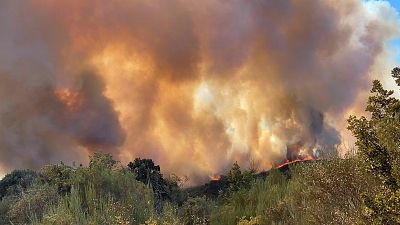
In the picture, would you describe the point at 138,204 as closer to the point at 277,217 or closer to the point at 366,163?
the point at 277,217

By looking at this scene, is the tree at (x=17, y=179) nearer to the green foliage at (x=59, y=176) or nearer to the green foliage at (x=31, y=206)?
the green foliage at (x=59, y=176)

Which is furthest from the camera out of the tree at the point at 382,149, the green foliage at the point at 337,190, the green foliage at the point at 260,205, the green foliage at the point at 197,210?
the green foliage at the point at 197,210

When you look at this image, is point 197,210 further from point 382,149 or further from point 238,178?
point 382,149

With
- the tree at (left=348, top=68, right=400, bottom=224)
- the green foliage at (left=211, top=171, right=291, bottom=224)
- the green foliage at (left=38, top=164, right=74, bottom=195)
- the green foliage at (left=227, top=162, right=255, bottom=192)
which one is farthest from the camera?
the green foliage at (left=227, top=162, right=255, bottom=192)

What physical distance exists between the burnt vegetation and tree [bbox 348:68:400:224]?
18 mm

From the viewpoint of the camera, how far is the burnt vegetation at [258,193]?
8.99 m

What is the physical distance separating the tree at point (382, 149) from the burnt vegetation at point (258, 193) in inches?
0.7

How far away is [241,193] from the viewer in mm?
41438

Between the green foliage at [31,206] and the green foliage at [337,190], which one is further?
the green foliage at [31,206]

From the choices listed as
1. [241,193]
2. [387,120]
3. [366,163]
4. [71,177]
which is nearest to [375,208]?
[366,163]

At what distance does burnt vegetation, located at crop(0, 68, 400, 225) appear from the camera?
899 centimetres

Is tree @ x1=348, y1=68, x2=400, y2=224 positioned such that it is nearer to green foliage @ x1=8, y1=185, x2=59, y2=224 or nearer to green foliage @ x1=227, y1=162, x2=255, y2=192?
green foliage @ x1=8, y1=185, x2=59, y2=224

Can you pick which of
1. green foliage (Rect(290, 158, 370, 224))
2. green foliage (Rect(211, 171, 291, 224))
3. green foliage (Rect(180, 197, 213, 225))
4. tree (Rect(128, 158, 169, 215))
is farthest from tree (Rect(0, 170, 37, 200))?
green foliage (Rect(290, 158, 370, 224))

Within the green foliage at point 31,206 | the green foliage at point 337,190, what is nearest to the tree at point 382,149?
the green foliage at point 337,190
